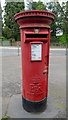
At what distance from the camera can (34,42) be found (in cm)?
211

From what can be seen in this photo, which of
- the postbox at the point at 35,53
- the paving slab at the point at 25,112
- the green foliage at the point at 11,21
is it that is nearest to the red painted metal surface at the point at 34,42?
the postbox at the point at 35,53

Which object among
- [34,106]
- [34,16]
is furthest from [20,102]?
[34,16]

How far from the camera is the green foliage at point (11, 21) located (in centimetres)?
2820

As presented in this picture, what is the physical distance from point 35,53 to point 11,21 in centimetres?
2861

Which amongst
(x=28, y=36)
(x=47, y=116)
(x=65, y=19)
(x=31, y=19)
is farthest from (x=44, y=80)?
(x=65, y=19)

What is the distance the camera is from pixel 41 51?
7.26ft

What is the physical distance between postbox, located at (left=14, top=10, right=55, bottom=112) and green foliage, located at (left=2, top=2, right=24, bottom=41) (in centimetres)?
2700

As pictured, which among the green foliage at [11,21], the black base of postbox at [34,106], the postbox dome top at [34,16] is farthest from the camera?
the green foliage at [11,21]

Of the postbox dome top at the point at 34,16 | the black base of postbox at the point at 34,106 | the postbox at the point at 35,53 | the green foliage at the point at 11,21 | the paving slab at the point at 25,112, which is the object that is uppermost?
the green foliage at the point at 11,21

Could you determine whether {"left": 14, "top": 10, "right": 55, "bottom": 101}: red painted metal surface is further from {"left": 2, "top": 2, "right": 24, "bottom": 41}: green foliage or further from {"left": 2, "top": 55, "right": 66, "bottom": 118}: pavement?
{"left": 2, "top": 2, "right": 24, "bottom": 41}: green foliage

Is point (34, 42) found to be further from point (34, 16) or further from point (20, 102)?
point (20, 102)

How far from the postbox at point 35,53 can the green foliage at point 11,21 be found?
2700cm

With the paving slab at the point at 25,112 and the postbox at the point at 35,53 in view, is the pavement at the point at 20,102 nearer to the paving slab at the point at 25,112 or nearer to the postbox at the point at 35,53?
the paving slab at the point at 25,112

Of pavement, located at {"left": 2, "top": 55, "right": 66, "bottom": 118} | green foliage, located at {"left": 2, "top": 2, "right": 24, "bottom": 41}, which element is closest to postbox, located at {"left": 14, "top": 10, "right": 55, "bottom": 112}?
pavement, located at {"left": 2, "top": 55, "right": 66, "bottom": 118}
